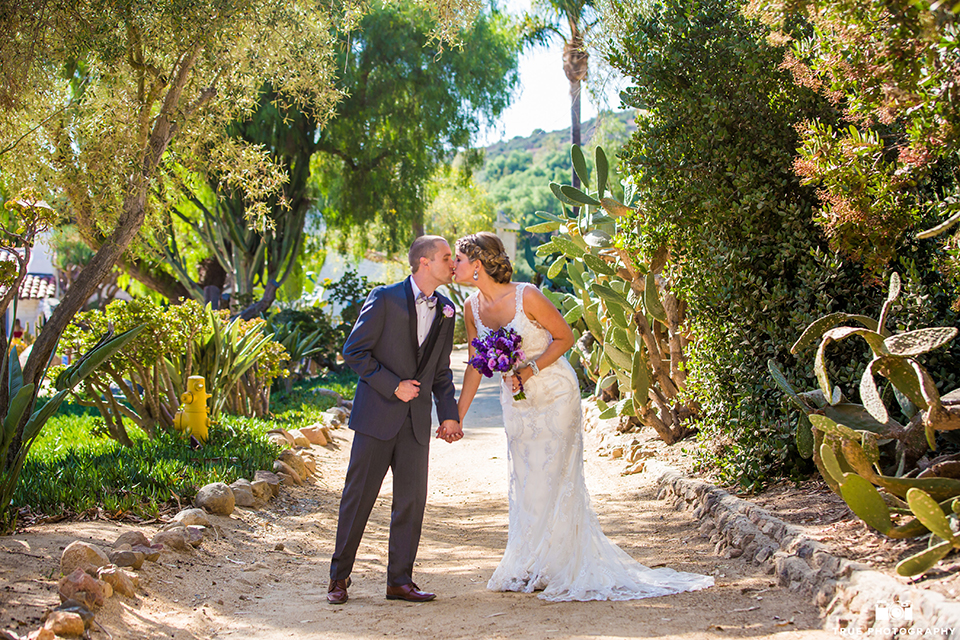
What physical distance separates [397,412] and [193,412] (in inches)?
172

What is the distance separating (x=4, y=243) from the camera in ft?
16.4

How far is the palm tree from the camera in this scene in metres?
11.2

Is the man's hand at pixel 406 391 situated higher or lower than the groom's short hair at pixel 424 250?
lower

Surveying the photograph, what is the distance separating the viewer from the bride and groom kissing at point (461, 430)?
3.96 metres

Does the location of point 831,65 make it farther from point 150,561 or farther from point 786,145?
point 150,561

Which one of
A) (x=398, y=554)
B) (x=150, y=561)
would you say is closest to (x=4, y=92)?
(x=150, y=561)

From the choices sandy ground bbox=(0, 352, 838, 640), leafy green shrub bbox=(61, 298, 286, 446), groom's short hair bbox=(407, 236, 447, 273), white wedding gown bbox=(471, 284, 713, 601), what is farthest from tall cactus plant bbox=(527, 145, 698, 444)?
leafy green shrub bbox=(61, 298, 286, 446)

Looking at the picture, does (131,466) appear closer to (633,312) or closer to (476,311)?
(476,311)

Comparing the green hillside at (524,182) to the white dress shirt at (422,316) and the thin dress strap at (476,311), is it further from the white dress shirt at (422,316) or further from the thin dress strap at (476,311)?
the white dress shirt at (422,316)

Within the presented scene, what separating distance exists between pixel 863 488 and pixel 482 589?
2.04 metres

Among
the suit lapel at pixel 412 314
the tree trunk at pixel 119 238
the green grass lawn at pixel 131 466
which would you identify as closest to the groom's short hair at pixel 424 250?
the suit lapel at pixel 412 314

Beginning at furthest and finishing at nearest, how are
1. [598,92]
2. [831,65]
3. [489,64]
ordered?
1. [489,64]
2. [598,92]
3. [831,65]

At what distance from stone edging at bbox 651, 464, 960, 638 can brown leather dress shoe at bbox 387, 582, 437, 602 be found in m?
1.82

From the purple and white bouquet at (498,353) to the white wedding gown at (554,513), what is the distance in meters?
0.14
